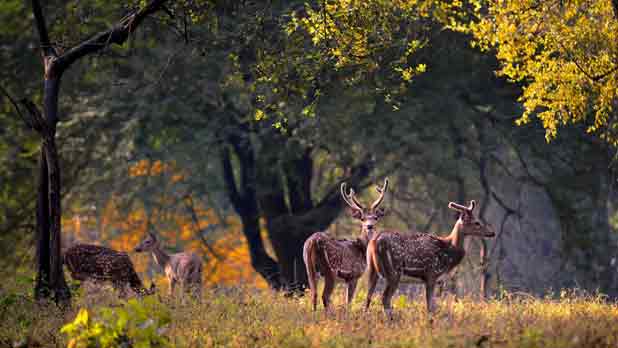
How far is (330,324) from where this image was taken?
11.5 metres

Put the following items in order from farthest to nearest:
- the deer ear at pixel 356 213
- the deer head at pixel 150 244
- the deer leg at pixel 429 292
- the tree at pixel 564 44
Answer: the deer head at pixel 150 244
the deer ear at pixel 356 213
the tree at pixel 564 44
the deer leg at pixel 429 292

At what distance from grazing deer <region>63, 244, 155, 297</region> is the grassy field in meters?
0.49

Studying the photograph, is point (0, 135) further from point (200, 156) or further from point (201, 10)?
point (201, 10)

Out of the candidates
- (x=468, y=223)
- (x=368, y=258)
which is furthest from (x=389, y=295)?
(x=468, y=223)

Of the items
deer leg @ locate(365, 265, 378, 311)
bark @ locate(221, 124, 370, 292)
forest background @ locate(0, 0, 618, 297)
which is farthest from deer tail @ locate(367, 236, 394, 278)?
bark @ locate(221, 124, 370, 292)

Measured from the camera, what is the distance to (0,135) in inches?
900

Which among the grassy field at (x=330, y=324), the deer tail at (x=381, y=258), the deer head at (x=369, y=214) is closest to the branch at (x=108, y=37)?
the grassy field at (x=330, y=324)

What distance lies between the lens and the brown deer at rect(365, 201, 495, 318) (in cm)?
1281

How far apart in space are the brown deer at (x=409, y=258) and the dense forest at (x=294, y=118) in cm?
285

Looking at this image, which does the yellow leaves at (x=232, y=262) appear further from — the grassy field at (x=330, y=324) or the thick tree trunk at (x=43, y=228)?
the grassy field at (x=330, y=324)

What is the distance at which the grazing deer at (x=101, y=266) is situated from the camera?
14906 millimetres

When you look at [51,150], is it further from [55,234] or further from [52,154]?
[55,234]

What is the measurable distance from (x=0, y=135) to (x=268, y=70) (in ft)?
36.4

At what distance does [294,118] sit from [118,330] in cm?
991
